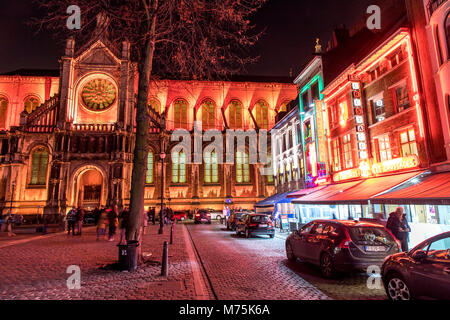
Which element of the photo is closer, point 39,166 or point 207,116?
point 39,166

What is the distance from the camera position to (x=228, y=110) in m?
43.3

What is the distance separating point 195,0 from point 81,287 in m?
8.62

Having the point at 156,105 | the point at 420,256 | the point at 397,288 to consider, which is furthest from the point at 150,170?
the point at 420,256

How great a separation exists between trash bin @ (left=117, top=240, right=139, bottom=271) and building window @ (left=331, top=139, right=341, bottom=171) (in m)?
14.9

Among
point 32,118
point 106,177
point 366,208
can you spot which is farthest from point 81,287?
point 32,118

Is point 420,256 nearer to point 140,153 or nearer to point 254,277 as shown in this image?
point 254,277

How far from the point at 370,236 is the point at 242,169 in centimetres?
3224

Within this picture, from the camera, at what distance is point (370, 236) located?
22.5 feet

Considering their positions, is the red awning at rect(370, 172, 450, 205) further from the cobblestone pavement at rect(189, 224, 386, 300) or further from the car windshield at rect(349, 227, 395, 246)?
the cobblestone pavement at rect(189, 224, 386, 300)

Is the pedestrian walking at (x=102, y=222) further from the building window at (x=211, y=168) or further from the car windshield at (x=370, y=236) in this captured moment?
the building window at (x=211, y=168)

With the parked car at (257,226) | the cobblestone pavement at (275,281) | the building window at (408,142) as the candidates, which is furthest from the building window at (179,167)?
the building window at (408,142)

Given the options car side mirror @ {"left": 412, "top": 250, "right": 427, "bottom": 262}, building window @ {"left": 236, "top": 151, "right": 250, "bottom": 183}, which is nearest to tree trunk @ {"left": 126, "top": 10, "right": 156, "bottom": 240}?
car side mirror @ {"left": 412, "top": 250, "right": 427, "bottom": 262}

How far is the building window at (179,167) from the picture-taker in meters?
37.4
